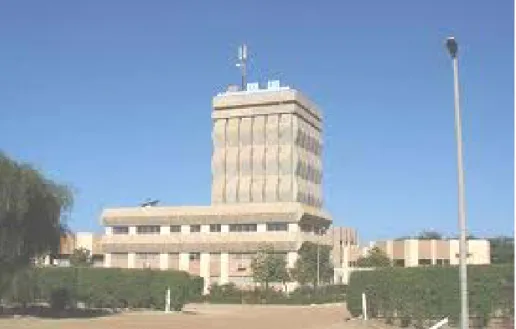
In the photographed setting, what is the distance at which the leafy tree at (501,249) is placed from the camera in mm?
144025

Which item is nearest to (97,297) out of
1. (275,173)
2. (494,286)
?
(494,286)

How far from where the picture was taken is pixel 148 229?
127m

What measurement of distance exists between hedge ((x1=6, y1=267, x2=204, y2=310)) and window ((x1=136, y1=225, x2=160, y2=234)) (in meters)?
71.4

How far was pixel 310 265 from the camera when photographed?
106812 millimetres

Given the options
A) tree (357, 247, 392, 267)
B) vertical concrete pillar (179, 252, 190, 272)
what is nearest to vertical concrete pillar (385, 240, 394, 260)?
tree (357, 247, 392, 267)

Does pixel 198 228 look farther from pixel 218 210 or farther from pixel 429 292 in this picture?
pixel 429 292

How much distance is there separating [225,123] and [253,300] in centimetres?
6851

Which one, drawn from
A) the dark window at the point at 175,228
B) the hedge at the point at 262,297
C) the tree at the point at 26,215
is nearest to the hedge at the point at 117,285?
the tree at the point at 26,215

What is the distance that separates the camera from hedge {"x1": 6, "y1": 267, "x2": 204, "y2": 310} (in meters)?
54.2

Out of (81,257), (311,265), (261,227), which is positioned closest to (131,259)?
(81,257)

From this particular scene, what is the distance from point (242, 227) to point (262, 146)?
28471 mm

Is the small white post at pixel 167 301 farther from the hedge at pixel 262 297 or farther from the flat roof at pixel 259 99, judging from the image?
the flat roof at pixel 259 99

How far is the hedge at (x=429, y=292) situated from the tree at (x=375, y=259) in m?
90.4

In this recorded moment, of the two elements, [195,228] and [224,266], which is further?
[195,228]
